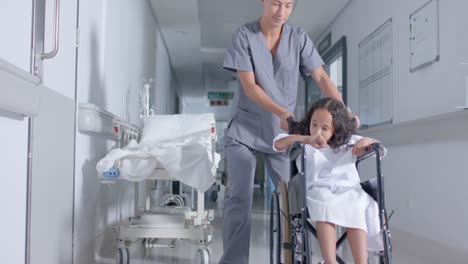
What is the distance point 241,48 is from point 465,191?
1.76 m

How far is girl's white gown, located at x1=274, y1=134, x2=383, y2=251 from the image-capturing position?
1495 mm

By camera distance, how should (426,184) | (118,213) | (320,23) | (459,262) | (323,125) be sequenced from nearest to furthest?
1. (323,125)
2. (459,262)
3. (426,184)
4. (118,213)
5. (320,23)

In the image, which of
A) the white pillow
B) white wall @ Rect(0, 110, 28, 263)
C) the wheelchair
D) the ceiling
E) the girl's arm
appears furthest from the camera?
the ceiling

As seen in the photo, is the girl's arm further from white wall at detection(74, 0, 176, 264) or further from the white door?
white wall at detection(74, 0, 176, 264)

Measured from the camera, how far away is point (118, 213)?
3.69 metres

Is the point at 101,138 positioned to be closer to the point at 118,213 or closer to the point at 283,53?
the point at 118,213

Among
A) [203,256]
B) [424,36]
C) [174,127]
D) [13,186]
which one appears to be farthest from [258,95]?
[424,36]

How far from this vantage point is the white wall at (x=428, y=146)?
9.70 ft

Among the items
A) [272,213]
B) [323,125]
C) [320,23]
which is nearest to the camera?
[323,125]

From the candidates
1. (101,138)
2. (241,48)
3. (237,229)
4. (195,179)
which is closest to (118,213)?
(101,138)

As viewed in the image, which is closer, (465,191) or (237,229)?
(237,229)

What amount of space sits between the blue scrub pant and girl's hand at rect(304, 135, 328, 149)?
484mm

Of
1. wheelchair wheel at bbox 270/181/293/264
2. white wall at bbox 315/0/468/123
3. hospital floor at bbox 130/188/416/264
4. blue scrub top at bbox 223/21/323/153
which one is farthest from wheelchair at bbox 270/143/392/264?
white wall at bbox 315/0/468/123

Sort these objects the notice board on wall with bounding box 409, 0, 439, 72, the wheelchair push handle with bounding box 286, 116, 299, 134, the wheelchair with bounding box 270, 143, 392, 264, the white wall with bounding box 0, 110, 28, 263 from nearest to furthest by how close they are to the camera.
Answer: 1. the wheelchair with bounding box 270, 143, 392, 264
2. the white wall with bounding box 0, 110, 28, 263
3. the wheelchair push handle with bounding box 286, 116, 299, 134
4. the notice board on wall with bounding box 409, 0, 439, 72
